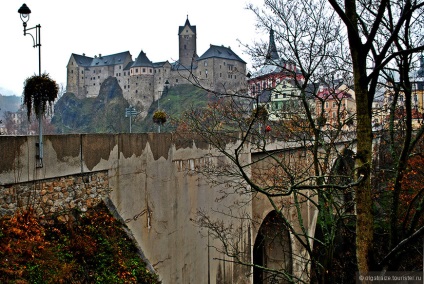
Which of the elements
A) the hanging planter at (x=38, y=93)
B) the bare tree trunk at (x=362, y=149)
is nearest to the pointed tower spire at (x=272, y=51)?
the hanging planter at (x=38, y=93)

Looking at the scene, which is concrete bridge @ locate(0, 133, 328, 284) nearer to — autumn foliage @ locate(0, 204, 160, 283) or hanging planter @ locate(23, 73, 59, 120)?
autumn foliage @ locate(0, 204, 160, 283)

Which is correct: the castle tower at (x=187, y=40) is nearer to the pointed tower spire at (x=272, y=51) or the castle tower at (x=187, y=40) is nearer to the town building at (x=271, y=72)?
the town building at (x=271, y=72)

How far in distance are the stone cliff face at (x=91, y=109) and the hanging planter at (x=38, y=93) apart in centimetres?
7713

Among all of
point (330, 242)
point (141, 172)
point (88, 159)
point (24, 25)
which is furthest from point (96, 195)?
point (330, 242)

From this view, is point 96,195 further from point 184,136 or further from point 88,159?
point 184,136

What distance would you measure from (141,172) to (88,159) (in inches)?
55.9

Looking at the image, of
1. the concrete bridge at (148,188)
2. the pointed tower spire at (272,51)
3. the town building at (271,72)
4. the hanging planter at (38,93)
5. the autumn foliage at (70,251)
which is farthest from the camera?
the town building at (271,72)

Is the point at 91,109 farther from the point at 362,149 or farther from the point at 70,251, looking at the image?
the point at 362,149

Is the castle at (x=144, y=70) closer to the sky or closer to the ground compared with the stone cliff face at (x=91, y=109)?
closer to the sky

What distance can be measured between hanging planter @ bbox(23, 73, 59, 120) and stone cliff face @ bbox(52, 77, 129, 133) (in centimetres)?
7713

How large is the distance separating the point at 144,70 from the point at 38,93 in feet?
283

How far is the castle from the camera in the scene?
85.6 metres

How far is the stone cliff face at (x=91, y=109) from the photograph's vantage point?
84.8 m

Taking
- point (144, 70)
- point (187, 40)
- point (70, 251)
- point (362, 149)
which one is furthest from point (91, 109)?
→ point (362, 149)
